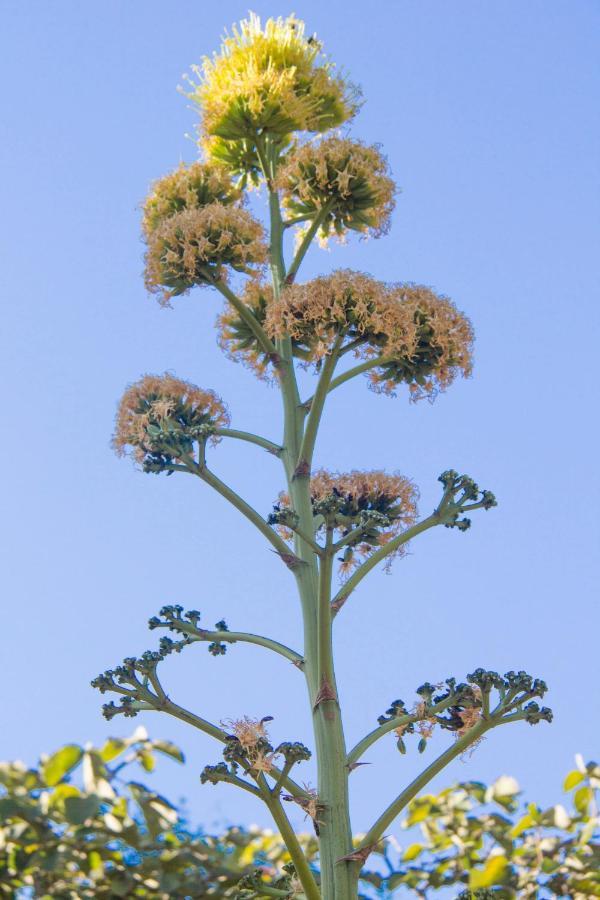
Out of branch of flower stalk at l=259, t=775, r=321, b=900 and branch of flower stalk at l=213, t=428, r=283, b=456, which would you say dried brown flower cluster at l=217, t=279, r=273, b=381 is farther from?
branch of flower stalk at l=259, t=775, r=321, b=900

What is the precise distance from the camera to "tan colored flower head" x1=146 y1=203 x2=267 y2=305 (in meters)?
5.77

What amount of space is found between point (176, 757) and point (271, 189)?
3.97 meters

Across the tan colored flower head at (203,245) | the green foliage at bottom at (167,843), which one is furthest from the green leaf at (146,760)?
the tan colored flower head at (203,245)

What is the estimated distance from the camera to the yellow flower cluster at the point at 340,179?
5895mm

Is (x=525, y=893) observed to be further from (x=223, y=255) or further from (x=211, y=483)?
(x=223, y=255)

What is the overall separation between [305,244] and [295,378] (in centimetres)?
85

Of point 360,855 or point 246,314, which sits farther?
point 246,314

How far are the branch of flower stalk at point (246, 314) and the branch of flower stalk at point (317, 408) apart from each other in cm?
48

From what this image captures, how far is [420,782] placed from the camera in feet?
15.1

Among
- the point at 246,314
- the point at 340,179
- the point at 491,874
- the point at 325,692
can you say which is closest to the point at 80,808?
the point at 491,874

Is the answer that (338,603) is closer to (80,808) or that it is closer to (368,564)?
(368,564)

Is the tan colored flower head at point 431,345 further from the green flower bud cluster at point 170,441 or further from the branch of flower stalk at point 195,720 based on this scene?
the branch of flower stalk at point 195,720

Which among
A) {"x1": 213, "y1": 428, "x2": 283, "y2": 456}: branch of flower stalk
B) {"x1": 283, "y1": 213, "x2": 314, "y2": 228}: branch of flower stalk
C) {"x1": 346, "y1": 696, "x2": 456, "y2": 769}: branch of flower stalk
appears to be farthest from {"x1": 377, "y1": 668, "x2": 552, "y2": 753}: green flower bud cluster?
{"x1": 283, "y1": 213, "x2": 314, "y2": 228}: branch of flower stalk

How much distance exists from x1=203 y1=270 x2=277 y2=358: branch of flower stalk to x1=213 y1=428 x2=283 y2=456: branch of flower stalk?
1.56 feet
